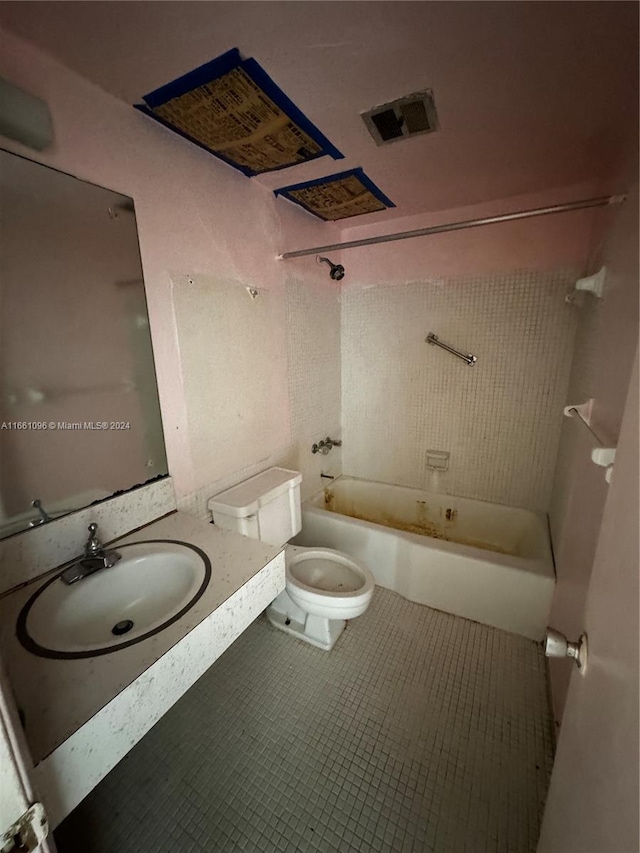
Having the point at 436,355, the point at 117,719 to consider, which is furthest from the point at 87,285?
the point at 436,355

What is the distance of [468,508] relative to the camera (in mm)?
2322

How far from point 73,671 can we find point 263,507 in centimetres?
88

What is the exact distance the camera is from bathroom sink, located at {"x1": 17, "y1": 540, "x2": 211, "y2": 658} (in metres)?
0.78

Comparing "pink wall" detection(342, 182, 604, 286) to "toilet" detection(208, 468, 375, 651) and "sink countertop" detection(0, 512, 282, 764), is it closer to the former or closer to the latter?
"toilet" detection(208, 468, 375, 651)

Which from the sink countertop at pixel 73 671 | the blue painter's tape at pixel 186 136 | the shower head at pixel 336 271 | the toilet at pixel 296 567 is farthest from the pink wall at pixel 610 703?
the shower head at pixel 336 271

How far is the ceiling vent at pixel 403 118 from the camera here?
1101mm

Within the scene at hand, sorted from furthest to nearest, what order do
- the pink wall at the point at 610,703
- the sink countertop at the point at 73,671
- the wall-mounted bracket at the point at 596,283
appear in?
1. the wall-mounted bracket at the point at 596,283
2. the sink countertop at the point at 73,671
3. the pink wall at the point at 610,703

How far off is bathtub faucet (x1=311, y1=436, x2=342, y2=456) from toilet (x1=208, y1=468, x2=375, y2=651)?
575 millimetres

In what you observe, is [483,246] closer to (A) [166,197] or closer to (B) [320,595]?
(A) [166,197]

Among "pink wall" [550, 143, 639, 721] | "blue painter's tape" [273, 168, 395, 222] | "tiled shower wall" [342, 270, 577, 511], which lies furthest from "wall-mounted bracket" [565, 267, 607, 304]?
"blue painter's tape" [273, 168, 395, 222]

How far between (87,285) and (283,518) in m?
1.22

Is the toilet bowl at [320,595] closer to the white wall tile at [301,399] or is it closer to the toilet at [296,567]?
the toilet at [296,567]

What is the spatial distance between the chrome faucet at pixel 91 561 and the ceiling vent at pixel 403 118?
1664 millimetres

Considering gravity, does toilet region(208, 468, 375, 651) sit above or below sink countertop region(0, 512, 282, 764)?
below
